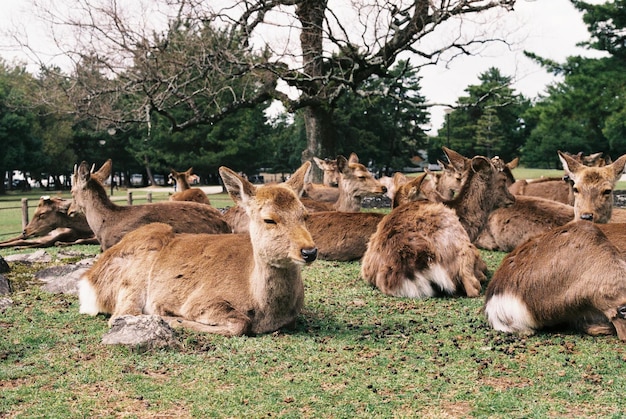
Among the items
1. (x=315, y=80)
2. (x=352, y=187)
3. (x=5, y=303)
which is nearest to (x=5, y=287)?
(x=5, y=303)

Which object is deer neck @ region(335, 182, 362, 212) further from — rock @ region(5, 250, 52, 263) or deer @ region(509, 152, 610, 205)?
rock @ region(5, 250, 52, 263)

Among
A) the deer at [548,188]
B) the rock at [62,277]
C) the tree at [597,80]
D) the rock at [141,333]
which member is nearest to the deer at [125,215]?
the rock at [62,277]

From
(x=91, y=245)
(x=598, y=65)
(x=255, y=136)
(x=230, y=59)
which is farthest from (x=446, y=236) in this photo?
(x=255, y=136)

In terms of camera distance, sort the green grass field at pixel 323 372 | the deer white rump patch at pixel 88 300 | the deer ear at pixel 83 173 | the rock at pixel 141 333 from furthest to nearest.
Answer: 1. the deer ear at pixel 83 173
2. the deer white rump patch at pixel 88 300
3. the rock at pixel 141 333
4. the green grass field at pixel 323 372

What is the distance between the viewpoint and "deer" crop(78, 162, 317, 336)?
4988 mm

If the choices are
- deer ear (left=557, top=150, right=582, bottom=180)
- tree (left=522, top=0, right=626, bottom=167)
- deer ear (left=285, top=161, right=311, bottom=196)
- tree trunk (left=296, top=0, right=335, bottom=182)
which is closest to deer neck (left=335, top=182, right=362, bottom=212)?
deer ear (left=557, top=150, right=582, bottom=180)

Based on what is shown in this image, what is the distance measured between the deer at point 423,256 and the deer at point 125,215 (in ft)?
10.9

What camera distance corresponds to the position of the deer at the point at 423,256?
6723mm

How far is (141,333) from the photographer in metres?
4.83

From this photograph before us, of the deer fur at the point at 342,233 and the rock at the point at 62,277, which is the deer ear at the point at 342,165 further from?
the rock at the point at 62,277

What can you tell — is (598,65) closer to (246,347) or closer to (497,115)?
(246,347)

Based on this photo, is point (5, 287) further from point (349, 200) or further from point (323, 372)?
point (349, 200)

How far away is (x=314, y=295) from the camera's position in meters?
7.07

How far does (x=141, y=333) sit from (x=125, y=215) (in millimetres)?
5382
